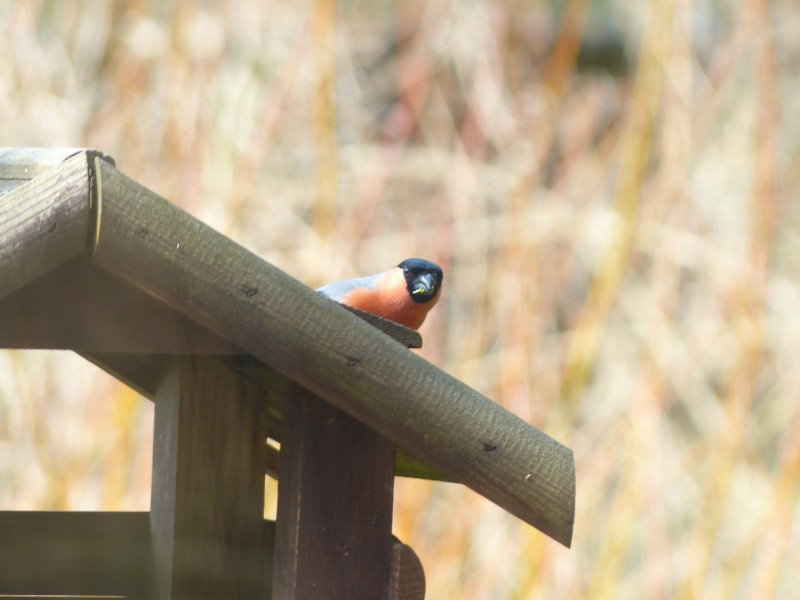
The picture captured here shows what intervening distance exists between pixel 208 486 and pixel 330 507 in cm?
19

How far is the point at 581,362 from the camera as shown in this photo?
2857 millimetres

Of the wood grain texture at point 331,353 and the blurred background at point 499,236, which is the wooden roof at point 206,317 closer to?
the wood grain texture at point 331,353

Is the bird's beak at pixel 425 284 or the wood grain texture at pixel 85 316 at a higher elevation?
the bird's beak at pixel 425 284

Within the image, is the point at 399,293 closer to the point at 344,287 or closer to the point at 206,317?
the point at 344,287

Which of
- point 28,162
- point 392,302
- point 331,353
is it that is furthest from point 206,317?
point 392,302

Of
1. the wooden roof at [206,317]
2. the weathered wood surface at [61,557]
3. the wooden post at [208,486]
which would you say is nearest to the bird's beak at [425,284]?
the wooden post at [208,486]

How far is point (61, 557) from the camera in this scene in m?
1.44

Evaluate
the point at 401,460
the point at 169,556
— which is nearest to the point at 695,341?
the point at 401,460

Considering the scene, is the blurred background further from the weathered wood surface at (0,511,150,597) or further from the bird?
the weathered wood surface at (0,511,150,597)

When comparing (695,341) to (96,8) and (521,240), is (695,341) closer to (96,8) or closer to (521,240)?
(521,240)

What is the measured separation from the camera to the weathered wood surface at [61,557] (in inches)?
56.4

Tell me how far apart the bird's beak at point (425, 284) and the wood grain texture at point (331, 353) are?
637mm

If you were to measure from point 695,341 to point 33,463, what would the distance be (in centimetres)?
210

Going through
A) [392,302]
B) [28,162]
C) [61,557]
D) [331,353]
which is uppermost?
[392,302]
